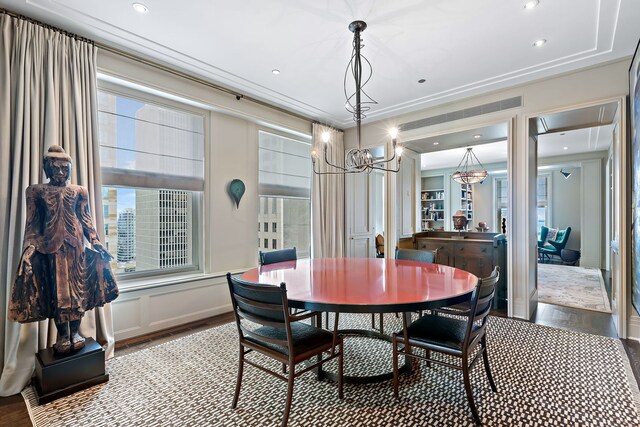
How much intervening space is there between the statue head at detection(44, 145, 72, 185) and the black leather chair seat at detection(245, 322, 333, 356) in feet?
5.56

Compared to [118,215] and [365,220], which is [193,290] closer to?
[118,215]

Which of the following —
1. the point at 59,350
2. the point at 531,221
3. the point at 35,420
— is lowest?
A: the point at 35,420

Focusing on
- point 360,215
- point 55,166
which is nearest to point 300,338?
point 55,166

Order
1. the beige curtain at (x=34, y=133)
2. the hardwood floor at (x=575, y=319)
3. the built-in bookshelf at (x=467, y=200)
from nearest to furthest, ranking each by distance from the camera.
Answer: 1. the beige curtain at (x=34, y=133)
2. the hardwood floor at (x=575, y=319)
3. the built-in bookshelf at (x=467, y=200)

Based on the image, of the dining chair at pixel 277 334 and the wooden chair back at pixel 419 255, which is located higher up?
the wooden chair back at pixel 419 255

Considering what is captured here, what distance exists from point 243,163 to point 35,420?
2.99 m

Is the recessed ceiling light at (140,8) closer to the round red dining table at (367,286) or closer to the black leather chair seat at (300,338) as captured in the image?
the round red dining table at (367,286)

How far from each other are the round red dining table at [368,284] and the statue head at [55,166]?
1446 mm

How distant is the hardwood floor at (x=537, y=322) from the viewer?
1.94 metres

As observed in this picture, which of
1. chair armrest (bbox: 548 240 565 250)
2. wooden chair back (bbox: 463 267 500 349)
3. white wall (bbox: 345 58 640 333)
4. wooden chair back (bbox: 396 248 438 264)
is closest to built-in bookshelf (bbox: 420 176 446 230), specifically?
chair armrest (bbox: 548 240 565 250)

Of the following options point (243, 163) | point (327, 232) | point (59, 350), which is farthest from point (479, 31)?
point (59, 350)

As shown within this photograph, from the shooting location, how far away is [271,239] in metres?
4.50

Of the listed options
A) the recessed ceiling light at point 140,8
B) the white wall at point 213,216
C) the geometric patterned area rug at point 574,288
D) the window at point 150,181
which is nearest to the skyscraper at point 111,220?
the window at point 150,181

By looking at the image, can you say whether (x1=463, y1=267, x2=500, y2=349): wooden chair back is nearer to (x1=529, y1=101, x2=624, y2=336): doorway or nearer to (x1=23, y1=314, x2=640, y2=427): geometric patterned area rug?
(x1=23, y1=314, x2=640, y2=427): geometric patterned area rug
